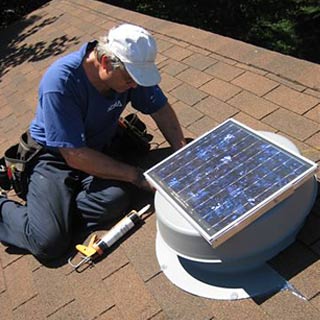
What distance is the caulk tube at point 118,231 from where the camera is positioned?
276 centimetres

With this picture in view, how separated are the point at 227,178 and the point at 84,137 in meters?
0.91

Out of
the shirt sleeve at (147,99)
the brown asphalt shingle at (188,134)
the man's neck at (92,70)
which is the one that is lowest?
the brown asphalt shingle at (188,134)

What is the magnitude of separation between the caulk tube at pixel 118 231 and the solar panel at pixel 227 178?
40 cm

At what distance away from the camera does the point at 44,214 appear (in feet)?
9.65

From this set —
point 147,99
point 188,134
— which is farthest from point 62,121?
point 188,134

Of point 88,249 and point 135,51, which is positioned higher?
point 135,51

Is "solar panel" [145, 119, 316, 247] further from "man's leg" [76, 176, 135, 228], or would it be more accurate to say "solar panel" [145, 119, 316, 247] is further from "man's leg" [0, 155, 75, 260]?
"man's leg" [0, 155, 75, 260]

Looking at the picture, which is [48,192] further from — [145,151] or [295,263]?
[295,263]

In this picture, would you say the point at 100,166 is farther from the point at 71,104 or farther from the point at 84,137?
the point at 71,104

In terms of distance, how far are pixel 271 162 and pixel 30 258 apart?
1.53m

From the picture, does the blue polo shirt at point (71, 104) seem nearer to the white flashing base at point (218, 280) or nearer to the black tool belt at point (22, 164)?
the black tool belt at point (22, 164)

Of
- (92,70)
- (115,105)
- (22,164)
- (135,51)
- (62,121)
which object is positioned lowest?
(22,164)

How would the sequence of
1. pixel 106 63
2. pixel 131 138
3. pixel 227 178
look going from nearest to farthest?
pixel 227 178 < pixel 106 63 < pixel 131 138

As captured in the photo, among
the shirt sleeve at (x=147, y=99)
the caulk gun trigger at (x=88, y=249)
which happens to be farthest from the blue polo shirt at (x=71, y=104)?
the caulk gun trigger at (x=88, y=249)
